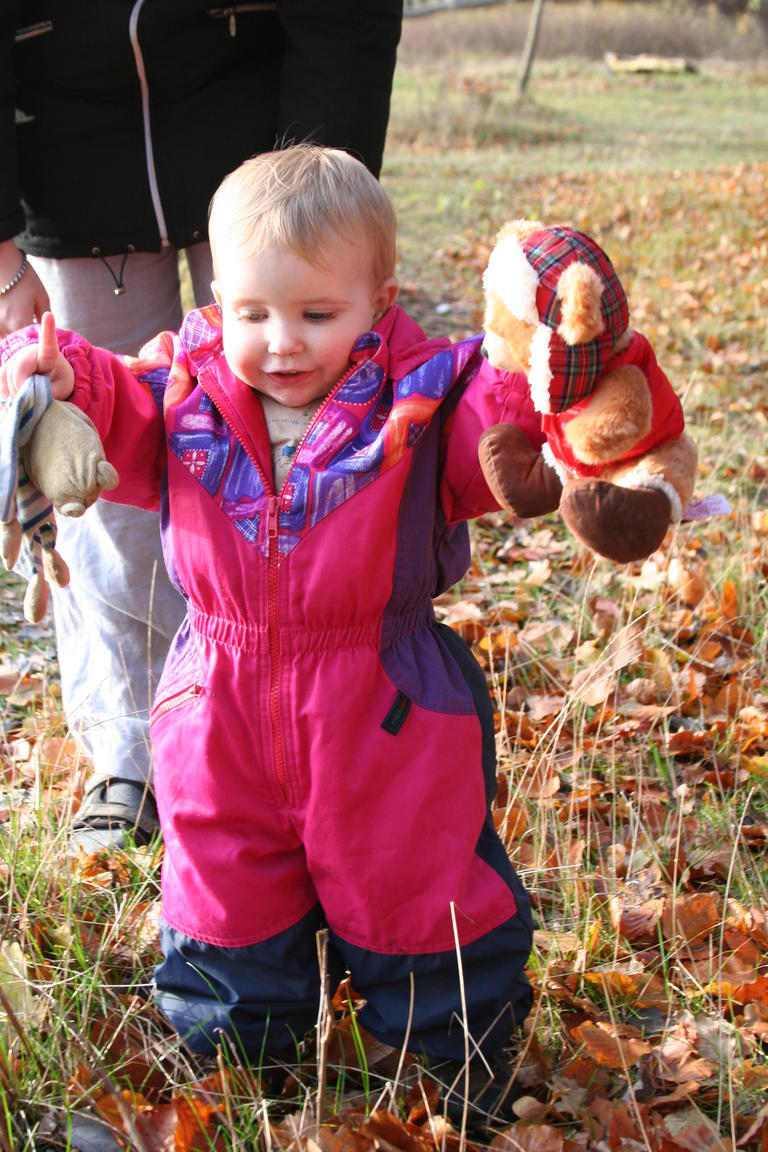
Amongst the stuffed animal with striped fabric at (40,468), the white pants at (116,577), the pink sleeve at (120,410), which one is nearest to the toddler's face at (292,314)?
the pink sleeve at (120,410)

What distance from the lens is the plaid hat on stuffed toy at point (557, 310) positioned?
4.60ft

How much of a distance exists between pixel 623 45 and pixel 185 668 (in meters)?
29.3

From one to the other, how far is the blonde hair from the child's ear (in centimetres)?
4

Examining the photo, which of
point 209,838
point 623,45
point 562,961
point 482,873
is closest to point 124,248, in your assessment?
point 209,838

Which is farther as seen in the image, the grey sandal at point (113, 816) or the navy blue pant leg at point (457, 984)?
the grey sandal at point (113, 816)

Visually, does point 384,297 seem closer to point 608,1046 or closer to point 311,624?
point 311,624

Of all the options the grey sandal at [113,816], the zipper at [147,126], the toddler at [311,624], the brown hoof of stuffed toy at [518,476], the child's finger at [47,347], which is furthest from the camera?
the grey sandal at [113,816]

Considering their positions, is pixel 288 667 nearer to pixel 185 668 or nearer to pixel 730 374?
pixel 185 668

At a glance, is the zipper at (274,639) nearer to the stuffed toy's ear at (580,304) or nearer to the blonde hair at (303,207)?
the blonde hair at (303,207)

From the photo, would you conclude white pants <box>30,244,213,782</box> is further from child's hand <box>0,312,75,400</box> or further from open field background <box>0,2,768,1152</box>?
child's hand <box>0,312,75,400</box>

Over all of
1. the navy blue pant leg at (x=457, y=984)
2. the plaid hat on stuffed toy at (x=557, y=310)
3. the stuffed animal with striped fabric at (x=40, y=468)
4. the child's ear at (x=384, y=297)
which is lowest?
the navy blue pant leg at (x=457, y=984)

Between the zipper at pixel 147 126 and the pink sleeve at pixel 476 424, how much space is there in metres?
0.91

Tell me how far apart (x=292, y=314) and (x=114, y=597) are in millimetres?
1099

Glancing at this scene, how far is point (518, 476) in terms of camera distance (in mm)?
1504
